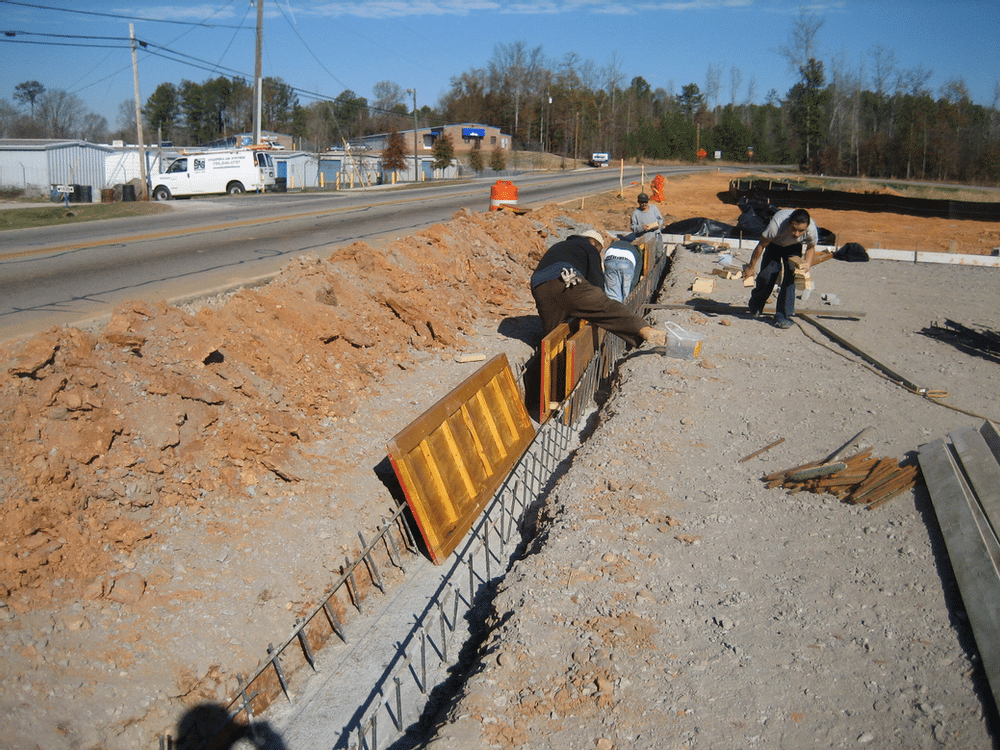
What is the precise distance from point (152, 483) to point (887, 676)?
434cm

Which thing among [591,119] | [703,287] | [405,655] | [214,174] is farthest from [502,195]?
[591,119]

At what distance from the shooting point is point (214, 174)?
3098cm

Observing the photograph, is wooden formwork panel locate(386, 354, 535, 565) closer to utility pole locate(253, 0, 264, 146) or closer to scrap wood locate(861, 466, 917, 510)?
scrap wood locate(861, 466, 917, 510)

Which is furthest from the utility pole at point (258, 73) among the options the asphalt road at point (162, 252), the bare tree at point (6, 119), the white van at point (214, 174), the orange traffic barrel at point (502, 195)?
the bare tree at point (6, 119)

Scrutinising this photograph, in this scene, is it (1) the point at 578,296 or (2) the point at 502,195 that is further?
(2) the point at 502,195

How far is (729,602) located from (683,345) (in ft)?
14.6

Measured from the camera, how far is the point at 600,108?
9175 cm

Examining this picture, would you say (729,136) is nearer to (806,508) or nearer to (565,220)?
(565,220)

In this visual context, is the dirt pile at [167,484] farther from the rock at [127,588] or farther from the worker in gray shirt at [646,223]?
the worker in gray shirt at [646,223]

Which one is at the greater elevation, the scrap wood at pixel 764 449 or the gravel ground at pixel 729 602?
the scrap wood at pixel 764 449

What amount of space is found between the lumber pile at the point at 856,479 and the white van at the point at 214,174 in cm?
3030

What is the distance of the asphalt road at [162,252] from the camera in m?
7.60

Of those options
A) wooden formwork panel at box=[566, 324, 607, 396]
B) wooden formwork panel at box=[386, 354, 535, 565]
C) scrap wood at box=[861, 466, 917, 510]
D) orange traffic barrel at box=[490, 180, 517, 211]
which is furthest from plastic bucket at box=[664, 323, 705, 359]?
orange traffic barrel at box=[490, 180, 517, 211]

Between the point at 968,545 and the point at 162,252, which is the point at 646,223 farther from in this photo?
the point at 968,545
